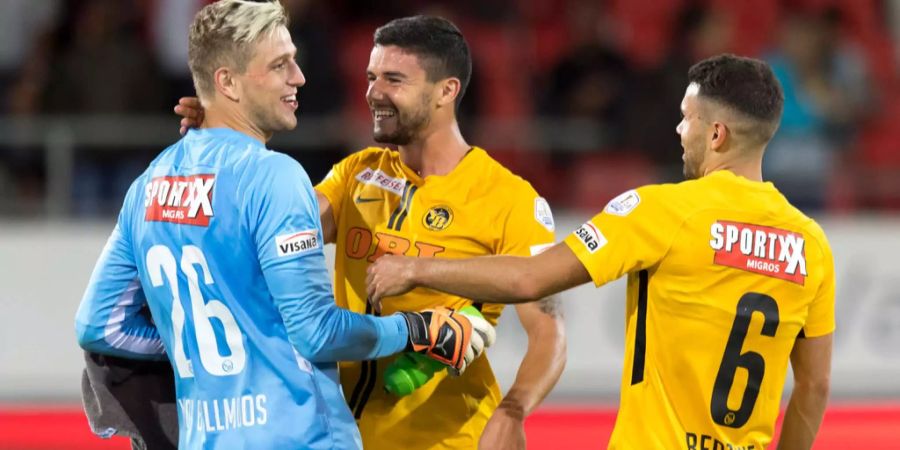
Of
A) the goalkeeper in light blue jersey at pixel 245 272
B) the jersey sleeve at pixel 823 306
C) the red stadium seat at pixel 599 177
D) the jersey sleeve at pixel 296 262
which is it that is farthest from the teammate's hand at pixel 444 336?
the red stadium seat at pixel 599 177

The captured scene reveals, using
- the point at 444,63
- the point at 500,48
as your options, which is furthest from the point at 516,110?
the point at 444,63

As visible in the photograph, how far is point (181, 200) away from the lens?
11.6ft

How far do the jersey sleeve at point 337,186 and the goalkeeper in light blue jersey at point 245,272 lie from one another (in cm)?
77

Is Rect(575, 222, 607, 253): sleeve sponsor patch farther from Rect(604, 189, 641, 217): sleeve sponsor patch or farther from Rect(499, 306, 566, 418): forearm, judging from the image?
Rect(499, 306, 566, 418): forearm

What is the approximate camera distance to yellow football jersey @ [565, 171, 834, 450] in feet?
12.1

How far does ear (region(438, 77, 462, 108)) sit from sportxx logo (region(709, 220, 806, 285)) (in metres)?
1.16

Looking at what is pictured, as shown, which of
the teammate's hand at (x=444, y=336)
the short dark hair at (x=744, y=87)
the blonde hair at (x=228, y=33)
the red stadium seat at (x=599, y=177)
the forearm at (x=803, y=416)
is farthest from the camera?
the red stadium seat at (x=599, y=177)

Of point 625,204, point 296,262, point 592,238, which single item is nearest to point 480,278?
point 592,238

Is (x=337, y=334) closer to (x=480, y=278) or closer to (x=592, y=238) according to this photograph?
(x=480, y=278)

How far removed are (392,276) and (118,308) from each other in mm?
795

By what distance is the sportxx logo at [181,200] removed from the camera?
3.51 metres

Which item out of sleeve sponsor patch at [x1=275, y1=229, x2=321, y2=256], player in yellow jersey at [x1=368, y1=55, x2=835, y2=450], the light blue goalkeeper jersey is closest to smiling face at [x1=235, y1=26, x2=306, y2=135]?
the light blue goalkeeper jersey

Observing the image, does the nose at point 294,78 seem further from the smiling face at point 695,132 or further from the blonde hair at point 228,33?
the smiling face at point 695,132

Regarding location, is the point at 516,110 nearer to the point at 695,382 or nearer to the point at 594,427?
the point at 594,427
